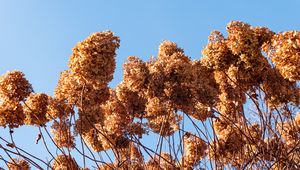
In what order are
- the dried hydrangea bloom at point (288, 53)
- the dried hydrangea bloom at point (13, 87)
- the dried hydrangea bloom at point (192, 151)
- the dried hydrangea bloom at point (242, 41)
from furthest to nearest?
the dried hydrangea bloom at point (192, 151) < the dried hydrangea bloom at point (13, 87) < the dried hydrangea bloom at point (242, 41) < the dried hydrangea bloom at point (288, 53)

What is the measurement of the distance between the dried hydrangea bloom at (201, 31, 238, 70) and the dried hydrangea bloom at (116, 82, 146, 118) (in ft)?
7.19

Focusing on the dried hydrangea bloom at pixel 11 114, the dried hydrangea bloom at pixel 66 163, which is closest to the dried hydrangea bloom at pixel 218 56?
the dried hydrangea bloom at pixel 66 163

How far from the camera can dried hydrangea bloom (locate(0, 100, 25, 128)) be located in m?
9.54

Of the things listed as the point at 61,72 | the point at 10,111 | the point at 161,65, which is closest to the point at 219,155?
the point at 161,65

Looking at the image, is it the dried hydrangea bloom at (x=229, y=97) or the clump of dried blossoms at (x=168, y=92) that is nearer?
the clump of dried blossoms at (x=168, y=92)

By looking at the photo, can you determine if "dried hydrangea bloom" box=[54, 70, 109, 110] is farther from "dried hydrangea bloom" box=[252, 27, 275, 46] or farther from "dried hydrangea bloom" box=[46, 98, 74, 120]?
"dried hydrangea bloom" box=[252, 27, 275, 46]

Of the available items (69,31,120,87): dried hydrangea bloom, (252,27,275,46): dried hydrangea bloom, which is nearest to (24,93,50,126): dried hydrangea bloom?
(69,31,120,87): dried hydrangea bloom

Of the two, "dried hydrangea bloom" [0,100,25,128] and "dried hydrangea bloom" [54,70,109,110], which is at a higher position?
"dried hydrangea bloom" [54,70,109,110]

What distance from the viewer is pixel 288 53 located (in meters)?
6.80

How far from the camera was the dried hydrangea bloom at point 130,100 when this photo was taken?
1051 cm

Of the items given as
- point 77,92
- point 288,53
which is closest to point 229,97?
point 77,92

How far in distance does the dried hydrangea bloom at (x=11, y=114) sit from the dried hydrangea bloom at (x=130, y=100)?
2391 mm

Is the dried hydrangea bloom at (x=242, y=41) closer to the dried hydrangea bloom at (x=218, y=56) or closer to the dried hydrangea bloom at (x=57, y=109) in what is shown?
the dried hydrangea bloom at (x=218, y=56)

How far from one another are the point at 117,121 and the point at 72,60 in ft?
7.74
